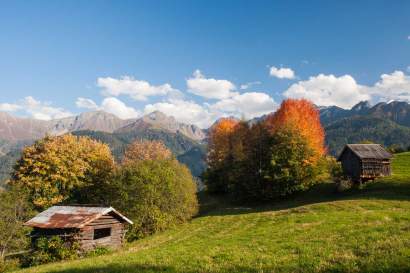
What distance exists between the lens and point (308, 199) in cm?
5956

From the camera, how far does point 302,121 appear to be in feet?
225

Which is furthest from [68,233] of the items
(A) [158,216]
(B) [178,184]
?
(B) [178,184]

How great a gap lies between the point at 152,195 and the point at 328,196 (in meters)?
30.8

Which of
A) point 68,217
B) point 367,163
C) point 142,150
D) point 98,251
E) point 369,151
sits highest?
point 142,150

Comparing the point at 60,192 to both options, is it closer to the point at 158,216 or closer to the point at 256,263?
the point at 158,216

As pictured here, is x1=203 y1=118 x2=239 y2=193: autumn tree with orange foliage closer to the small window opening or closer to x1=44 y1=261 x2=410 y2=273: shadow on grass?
the small window opening

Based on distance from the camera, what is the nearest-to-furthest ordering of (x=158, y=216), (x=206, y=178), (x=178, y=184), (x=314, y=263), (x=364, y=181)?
1. (x=314, y=263)
2. (x=158, y=216)
3. (x=178, y=184)
4. (x=364, y=181)
5. (x=206, y=178)

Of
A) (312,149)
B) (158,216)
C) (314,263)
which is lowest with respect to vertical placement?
(158,216)

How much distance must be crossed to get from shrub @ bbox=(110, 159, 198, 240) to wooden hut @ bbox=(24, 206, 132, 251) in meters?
6.66

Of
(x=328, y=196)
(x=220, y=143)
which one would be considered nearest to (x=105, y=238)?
(x=328, y=196)

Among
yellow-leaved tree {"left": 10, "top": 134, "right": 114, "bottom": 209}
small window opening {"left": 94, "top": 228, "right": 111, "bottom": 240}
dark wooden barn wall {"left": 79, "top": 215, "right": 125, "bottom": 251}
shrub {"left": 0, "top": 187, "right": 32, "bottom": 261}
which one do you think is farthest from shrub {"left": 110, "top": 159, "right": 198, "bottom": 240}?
shrub {"left": 0, "top": 187, "right": 32, "bottom": 261}

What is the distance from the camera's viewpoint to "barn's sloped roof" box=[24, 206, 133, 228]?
37219mm

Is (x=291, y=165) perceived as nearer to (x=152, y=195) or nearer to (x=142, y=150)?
(x=152, y=195)

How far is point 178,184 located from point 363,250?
43871 mm
